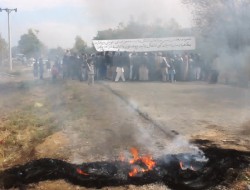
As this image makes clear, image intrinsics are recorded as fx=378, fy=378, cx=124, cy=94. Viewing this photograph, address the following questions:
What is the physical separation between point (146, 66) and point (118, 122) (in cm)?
942

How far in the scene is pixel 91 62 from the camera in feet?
60.8

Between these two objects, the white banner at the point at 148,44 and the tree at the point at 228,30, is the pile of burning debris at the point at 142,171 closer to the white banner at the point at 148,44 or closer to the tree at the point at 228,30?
the tree at the point at 228,30

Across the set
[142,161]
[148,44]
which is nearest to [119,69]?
[148,44]

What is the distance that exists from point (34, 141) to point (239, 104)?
6811 millimetres

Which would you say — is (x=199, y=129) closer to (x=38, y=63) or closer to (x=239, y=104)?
(x=239, y=104)

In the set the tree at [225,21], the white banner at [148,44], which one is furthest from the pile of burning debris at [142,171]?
the white banner at [148,44]

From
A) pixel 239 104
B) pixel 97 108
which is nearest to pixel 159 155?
pixel 97 108

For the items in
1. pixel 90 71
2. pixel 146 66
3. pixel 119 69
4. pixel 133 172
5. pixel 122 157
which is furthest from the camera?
pixel 146 66

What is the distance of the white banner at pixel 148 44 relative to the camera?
1859 cm

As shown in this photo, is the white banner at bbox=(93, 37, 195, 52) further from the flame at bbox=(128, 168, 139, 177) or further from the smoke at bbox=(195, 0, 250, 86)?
the flame at bbox=(128, 168, 139, 177)

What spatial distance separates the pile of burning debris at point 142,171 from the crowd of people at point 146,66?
11.9 metres

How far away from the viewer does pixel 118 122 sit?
10.0m

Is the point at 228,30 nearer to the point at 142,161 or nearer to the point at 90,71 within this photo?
the point at 90,71

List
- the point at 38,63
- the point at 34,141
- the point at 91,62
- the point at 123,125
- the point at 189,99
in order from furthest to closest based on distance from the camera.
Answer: the point at 38,63 < the point at 91,62 < the point at 189,99 < the point at 123,125 < the point at 34,141
